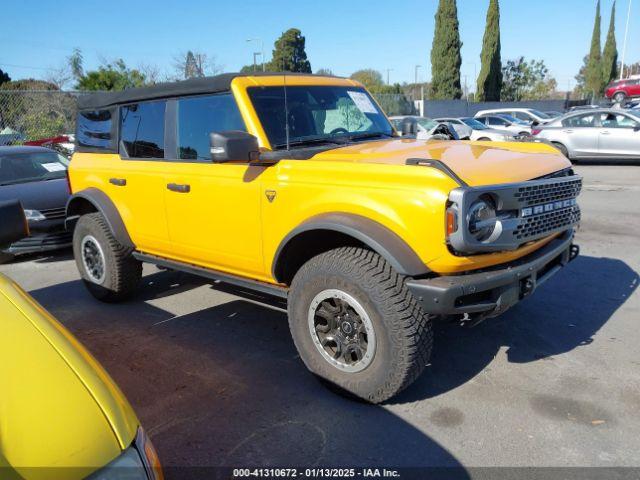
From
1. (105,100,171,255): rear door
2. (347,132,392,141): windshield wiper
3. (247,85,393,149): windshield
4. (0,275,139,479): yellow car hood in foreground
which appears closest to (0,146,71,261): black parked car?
(105,100,171,255): rear door

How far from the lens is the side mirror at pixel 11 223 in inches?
94.2

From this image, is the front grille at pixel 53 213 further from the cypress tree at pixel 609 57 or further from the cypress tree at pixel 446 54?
the cypress tree at pixel 609 57

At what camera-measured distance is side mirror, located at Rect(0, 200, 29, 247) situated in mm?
2393

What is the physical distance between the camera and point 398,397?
10.9 ft

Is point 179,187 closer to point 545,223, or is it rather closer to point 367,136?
point 367,136

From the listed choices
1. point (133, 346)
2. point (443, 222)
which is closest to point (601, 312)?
point (443, 222)

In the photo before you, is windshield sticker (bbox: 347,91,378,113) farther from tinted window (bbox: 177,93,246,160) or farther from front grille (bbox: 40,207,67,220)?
front grille (bbox: 40,207,67,220)

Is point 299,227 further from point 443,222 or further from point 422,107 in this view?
point 422,107

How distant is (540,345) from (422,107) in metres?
31.8

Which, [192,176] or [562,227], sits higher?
[192,176]

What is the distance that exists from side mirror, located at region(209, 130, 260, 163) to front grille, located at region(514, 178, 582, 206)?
164cm

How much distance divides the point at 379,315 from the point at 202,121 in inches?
85.9

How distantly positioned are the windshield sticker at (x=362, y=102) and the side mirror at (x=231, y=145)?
1.42 meters

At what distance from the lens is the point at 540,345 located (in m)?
3.99
